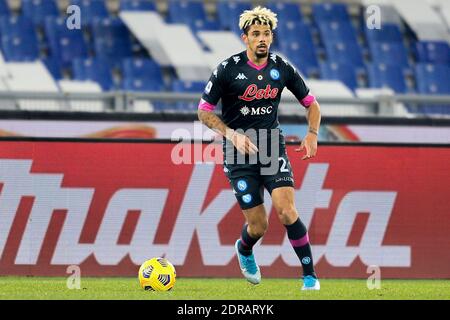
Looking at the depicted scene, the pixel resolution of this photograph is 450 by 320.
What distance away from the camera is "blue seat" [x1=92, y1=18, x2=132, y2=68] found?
2531 centimetres

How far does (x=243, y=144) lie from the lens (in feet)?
36.6

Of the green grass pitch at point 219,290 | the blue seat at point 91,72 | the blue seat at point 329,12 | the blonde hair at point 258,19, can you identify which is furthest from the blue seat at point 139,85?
the blonde hair at point 258,19

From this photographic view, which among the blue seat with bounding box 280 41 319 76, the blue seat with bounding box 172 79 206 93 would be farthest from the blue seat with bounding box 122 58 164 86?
the blue seat with bounding box 280 41 319 76

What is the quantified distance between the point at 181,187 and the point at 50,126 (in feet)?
6.03

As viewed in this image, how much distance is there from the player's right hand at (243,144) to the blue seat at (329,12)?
16.6 m

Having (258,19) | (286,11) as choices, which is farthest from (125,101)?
(286,11)

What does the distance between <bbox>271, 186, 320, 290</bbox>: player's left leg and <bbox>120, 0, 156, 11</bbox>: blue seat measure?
1541 cm

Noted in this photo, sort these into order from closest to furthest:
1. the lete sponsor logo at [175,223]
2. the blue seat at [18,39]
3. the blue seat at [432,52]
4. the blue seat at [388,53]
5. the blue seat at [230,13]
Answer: the lete sponsor logo at [175,223], the blue seat at [18,39], the blue seat at [230,13], the blue seat at [388,53], the blue seat at [432,52]

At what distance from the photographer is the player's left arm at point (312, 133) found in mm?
11492

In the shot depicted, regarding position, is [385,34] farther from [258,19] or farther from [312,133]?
[258,19]

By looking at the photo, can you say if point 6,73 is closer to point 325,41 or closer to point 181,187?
point 325,41

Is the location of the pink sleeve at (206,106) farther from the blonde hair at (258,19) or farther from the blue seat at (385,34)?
the blue seat at (385,34)

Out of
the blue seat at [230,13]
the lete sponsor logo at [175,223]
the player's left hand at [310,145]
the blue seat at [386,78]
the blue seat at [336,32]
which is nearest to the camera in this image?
the player's left hand at [310,145]

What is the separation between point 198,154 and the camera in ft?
49.1
